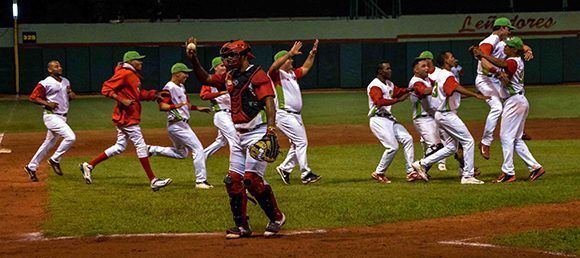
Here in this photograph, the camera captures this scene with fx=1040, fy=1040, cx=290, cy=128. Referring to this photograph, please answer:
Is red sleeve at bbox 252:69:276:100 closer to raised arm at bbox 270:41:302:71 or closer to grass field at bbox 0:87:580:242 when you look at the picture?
grass field at bbox 0:87:580:242

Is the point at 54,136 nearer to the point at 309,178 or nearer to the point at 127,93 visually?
the point at 127,93

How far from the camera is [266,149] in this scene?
10641 millimetres

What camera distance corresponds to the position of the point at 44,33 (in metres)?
44.7

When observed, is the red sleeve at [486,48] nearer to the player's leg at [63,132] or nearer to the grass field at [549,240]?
the grass field at [549,240]

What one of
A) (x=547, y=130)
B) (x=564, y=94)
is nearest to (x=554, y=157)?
(x=547, y=130)

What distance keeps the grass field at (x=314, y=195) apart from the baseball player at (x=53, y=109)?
47cm

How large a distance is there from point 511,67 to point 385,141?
2225 millimetres

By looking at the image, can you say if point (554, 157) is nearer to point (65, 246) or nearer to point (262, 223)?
point (262, 223)

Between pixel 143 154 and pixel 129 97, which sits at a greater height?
pixel 129 97

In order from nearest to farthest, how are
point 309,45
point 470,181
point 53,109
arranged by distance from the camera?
point 470,181
point 53,109
point 309,45

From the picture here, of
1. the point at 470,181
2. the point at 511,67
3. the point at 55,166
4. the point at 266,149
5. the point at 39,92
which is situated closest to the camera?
the point at 266,149

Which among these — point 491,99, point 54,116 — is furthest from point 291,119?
point 54,116

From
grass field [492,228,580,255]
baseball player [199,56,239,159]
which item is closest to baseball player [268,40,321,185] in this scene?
baseball player [199,56,239,159]

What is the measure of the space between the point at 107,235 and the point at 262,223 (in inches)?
74.8
